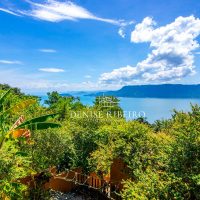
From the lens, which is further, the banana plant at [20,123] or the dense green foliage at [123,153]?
the banana plant at [20,123]

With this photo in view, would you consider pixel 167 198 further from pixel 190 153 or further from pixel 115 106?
pixel 115 106

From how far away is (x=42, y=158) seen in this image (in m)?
20.0

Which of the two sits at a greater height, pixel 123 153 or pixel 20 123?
pixel 20 123

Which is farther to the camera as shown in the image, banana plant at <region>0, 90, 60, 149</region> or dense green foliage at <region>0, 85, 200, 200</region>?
banana plant at <region>0, 90, 60, 149</region>

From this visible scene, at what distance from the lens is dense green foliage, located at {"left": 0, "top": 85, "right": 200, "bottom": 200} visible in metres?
9.91

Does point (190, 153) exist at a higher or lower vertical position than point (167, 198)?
higher

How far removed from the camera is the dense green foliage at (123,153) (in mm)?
9914

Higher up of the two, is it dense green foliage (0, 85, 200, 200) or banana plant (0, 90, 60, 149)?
banana plant (0, 90, 60, 149)

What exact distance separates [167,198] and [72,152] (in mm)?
14348

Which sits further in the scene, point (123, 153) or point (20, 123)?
point (123, 153)

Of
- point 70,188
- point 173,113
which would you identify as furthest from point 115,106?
point 173,113

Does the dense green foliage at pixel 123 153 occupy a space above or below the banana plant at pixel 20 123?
below

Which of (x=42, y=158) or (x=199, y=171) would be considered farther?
(x=42, y=158)

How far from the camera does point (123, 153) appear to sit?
18203 millimetres
